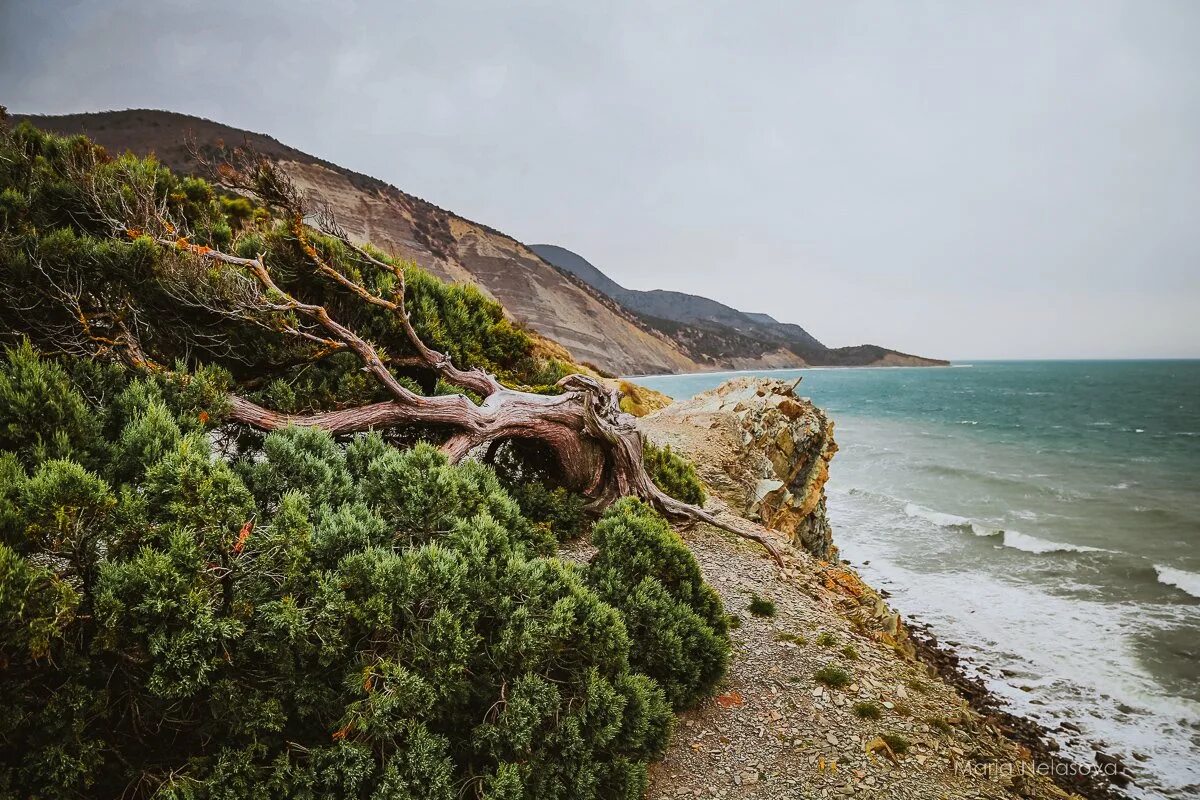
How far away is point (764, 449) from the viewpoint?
17.2 metres

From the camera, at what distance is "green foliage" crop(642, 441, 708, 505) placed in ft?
35.0

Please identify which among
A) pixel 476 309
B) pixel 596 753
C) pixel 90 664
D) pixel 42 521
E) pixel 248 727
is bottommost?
pixel 596 753

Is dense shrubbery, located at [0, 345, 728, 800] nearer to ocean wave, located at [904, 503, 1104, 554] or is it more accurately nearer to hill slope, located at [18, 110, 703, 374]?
ocean wave, located at [904, 503, 1104, 554]

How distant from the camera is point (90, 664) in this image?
303 centimetres

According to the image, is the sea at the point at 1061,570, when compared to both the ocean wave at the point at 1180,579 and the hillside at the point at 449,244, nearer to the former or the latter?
the ocean wave at the point at 1180,579

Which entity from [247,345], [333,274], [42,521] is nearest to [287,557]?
[42,521]

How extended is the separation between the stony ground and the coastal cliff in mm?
13

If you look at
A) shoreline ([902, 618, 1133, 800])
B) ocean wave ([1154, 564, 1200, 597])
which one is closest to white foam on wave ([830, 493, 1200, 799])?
shoreline ([902, 618, 1133, 800])

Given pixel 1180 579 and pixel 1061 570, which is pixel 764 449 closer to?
pixel 1061 570

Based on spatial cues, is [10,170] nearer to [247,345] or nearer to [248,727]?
[247,345]

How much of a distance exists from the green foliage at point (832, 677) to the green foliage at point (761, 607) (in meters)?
1.23

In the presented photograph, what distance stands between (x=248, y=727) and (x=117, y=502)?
1694mm

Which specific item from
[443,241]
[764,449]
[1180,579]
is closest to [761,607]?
[764,449]

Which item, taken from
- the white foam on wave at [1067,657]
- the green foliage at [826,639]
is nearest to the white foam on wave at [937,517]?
the white foam on wave at [1067,657]
